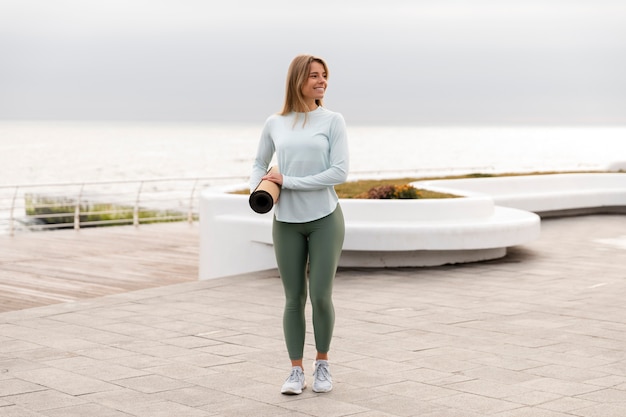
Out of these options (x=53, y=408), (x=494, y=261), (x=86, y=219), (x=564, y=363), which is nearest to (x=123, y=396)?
(x=53, y=408)

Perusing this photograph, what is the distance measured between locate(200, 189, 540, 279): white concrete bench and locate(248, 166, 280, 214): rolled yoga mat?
4.53 metres

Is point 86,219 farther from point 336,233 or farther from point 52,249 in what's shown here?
point 336,233

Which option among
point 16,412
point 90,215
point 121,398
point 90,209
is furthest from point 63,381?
point 90,209

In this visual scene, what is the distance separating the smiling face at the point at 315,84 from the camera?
485cm

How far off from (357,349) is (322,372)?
1.09 m

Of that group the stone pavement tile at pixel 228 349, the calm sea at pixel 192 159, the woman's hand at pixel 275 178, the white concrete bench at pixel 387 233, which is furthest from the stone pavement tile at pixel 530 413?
the calm sea at pixel 192 159

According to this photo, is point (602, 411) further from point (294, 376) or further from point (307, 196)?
point (307, 196)

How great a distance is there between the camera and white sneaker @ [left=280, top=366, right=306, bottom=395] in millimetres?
4895

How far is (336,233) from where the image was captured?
4879 mm

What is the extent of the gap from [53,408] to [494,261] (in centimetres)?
629

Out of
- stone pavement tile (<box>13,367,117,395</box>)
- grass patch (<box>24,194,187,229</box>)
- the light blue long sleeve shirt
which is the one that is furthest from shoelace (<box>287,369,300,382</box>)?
grass patch (<box>24,194,187,229</box>)

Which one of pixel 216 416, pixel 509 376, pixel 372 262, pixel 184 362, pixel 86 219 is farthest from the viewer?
pixel 86 219

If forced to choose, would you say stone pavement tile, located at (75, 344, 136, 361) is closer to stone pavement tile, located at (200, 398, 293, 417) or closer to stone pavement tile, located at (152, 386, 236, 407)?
stone pavement tile, located at (152, 386, 236, 407)

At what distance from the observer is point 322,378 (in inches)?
196
